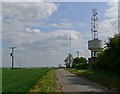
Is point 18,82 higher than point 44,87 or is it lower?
higher

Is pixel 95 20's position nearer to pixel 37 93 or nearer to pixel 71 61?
pixel 37 93

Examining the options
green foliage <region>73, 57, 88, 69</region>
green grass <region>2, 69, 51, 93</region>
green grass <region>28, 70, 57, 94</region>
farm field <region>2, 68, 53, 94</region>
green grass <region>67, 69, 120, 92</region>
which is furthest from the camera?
green foliage <region>73, 57, 88, 69</region>

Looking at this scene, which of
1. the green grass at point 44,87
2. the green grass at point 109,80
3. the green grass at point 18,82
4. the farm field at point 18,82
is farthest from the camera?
the green grass at point 109,80

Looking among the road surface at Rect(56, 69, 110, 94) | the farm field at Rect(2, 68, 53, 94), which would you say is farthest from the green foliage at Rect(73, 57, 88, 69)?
the road surface at Rect(56, 69, 110, 94)

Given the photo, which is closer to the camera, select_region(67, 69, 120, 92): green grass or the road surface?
the road surface

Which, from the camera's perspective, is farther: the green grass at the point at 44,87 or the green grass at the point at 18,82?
the green grass at the point at 18,82

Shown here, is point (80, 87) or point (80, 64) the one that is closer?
point (80, 87)

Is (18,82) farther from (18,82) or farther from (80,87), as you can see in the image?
(80,87)

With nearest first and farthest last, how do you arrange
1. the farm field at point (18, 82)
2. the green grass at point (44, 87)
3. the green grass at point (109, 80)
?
→ the green grass at point (44, 87)
the farm field at point (18, 82)
the green grass at point (109, 80)

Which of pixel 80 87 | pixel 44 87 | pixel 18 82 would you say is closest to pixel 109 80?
pixel 80 87

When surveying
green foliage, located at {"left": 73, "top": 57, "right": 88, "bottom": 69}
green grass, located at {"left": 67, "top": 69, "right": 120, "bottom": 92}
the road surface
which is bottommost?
the road surface

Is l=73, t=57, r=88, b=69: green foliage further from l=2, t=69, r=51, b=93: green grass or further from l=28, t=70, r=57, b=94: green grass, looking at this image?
l=28, t=70, r=57, b=94: green grass

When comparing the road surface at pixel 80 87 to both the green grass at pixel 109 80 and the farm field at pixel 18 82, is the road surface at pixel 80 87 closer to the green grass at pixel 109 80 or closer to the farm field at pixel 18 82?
the green grass at pixel 109 80

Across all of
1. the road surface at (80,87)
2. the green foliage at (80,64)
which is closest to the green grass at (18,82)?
the road surface at (80,87)
